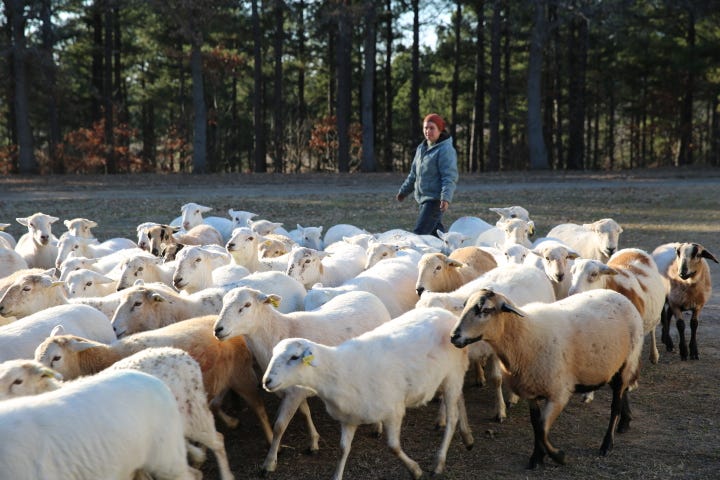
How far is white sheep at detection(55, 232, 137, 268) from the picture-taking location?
10123mm

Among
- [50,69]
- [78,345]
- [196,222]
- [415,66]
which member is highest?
[415,66]

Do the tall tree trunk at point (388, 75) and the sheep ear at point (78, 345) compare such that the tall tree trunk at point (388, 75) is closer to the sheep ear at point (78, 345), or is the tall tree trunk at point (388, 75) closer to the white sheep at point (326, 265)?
the white sheep at point (326, 265)

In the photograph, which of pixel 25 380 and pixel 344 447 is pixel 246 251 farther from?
pixel 25 380

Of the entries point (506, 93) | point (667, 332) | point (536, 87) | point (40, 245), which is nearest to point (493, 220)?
point (667, 332)

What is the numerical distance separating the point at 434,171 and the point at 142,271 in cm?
462

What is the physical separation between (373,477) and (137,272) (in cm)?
391

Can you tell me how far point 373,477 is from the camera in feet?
17.9

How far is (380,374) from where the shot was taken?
17.7 ft

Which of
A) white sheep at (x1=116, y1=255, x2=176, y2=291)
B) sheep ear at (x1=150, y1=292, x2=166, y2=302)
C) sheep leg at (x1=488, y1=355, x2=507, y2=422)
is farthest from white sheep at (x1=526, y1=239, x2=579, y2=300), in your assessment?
white sheep at (x1=116, y1=255, x2=176, y2=291)

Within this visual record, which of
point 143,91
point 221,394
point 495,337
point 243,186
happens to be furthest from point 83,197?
point 143,91

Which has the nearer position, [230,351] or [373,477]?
[373,477]

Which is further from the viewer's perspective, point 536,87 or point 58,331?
point 536,87

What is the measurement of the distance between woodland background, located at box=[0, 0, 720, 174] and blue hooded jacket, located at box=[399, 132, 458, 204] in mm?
17416

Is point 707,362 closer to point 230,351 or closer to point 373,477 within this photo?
point 373,477
